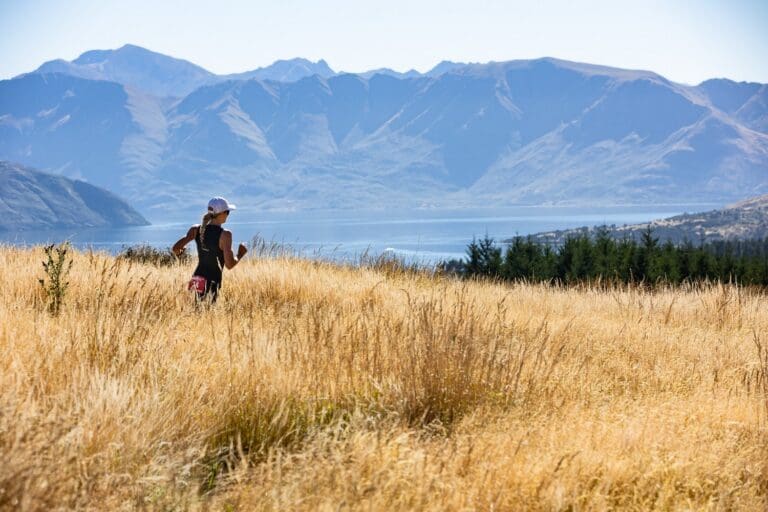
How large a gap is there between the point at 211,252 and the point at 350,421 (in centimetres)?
435

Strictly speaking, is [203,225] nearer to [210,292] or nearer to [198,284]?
[198,284]

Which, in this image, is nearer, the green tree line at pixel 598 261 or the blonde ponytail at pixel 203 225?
the blonde ponytail at pixel 203 225

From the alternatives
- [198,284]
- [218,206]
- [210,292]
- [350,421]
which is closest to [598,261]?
[218,206]

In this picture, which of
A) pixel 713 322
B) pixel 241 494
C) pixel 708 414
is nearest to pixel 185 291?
pixel 241 494

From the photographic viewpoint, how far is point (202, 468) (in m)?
3.89

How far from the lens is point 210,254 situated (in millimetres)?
8234

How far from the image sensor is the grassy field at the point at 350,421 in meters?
3.30

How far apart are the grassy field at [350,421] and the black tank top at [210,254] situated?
92 centimetres

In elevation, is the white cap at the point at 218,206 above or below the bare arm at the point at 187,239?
Result: above

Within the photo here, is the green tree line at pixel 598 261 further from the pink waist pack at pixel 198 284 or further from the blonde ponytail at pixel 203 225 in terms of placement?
the pink waist pack at pixel 198 284

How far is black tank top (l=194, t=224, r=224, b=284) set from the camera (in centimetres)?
820

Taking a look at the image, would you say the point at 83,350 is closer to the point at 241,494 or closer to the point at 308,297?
the point at 241,494

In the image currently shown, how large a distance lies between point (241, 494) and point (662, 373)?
4.63 metres

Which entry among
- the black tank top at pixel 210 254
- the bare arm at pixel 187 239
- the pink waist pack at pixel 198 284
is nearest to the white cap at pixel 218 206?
the black tank top at pixel 210 254
